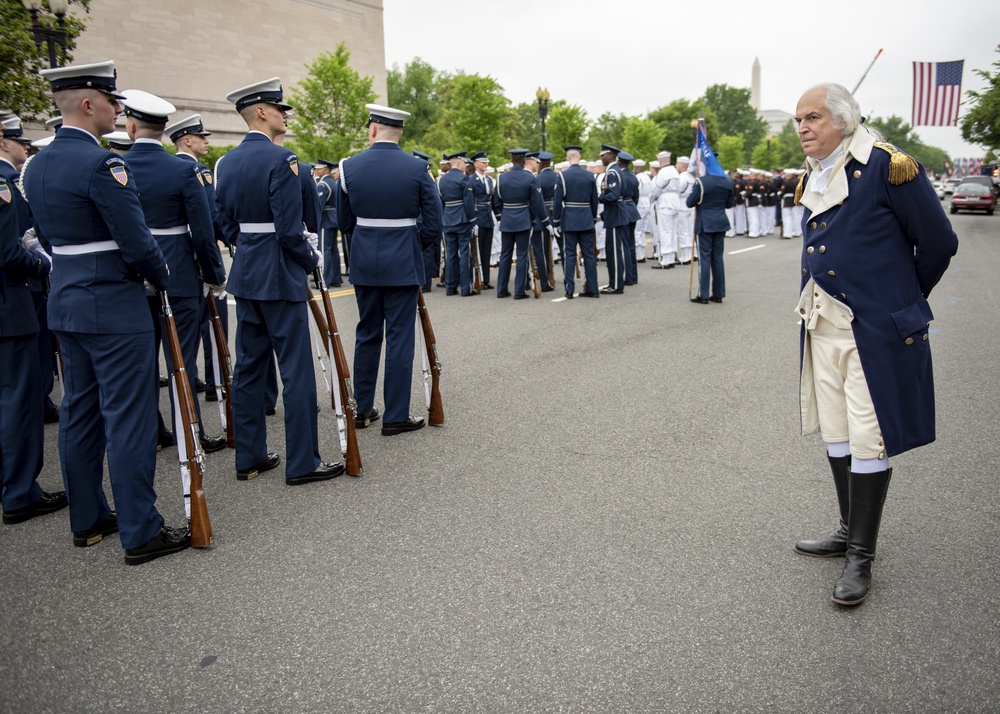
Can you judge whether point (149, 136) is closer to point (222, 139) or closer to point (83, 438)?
point (83, 438)

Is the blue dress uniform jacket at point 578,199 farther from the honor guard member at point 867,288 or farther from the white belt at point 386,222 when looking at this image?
the honor guard member at point 867,288

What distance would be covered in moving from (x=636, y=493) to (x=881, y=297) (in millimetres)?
1816

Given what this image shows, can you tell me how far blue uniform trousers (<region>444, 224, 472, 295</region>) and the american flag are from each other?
2144 cm

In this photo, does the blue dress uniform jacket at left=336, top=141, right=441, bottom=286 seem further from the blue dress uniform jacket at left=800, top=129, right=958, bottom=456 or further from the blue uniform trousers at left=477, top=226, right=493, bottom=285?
the blue uniform trousers at left=477, top=226, right=493, bottom=285

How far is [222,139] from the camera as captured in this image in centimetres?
4697

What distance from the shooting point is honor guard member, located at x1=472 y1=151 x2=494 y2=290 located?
13812 mm

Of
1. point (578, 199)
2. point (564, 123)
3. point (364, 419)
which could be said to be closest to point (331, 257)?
point (578, 199)

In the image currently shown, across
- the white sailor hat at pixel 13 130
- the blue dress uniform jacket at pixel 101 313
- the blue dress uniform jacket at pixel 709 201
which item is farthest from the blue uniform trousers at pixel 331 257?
the blue dress uniform jacket at pixel 101 313

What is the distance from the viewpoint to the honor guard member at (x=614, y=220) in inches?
513

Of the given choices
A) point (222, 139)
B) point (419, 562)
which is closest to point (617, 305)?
point (419, 562)

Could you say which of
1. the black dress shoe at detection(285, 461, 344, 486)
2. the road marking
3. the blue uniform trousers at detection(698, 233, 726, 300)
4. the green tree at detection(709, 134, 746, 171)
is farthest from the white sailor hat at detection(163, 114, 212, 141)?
the green tree at detection(709, 134, 746, 171)

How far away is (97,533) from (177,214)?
2.25m

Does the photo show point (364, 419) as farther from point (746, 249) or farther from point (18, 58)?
point (746, 249)

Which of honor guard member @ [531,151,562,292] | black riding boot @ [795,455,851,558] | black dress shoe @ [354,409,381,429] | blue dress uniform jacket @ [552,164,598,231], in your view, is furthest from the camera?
honor guard member @ [531,151,562,292]
